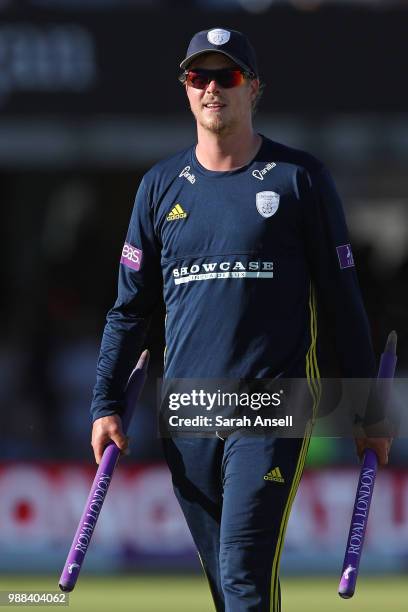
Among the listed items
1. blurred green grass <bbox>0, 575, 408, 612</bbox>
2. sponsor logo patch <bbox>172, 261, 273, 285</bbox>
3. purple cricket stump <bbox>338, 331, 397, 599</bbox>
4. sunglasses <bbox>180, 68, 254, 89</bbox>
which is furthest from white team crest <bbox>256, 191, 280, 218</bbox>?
blurred green grass <bbox>0, 575, 408, 612</bbox>

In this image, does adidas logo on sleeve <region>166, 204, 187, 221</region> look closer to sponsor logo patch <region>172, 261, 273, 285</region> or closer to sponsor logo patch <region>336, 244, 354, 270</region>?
sponsor logo patch <region>172, 261, 273, 285</region>

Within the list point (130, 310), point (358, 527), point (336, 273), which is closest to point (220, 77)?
point (336, 273)

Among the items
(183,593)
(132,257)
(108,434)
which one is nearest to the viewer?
Answer: (108,434)

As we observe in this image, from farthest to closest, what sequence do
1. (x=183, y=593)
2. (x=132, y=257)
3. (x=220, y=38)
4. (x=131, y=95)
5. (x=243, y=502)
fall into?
1. (x=131, y=95)
2. (x=183, y=593)
3. (x=132, y=257)
4. (x=220, y=38)
5. (x=243, y=502)

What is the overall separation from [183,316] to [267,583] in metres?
0.91

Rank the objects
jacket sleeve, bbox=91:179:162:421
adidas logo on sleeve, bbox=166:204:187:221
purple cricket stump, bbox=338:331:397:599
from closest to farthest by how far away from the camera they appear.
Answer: purple cricket stump, bbox=338:331:397:599 → adidas logo on sleeve, bbox=166:204:187:221 → jacket sleeve, bbox=91:179:162:421

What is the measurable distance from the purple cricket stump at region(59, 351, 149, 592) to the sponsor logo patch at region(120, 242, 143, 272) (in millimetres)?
435

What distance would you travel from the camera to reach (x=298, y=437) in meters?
4.77

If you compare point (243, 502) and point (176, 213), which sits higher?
point (176, 213)

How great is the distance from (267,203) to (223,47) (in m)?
0.53

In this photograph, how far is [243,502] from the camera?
182 inches

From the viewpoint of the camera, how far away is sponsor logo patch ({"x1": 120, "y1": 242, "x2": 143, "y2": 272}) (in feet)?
16.7

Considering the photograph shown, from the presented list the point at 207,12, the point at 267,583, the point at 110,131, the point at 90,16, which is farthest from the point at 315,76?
the point at 267,583

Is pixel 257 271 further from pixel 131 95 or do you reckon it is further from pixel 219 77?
pixel 131 95
